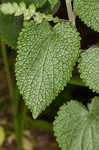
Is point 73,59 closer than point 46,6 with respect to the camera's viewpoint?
Yes

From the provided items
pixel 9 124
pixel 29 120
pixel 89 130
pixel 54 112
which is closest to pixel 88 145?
pixel 89 130

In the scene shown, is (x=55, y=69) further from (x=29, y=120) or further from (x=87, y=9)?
(x=29, y=120)

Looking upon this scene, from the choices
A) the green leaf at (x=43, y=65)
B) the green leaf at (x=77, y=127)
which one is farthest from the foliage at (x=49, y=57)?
the green leaf at (x=77, y=127)

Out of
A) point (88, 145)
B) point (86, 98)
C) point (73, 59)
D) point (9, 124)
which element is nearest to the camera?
point (73, 59)

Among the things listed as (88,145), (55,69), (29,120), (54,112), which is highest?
(55,69)

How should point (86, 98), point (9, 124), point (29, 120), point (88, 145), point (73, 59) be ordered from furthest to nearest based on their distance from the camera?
point (9, 124), point (29, 120), point (86, 98), point (88, 145), point (73, 59)

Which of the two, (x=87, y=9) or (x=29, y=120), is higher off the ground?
(x=87, y=9)

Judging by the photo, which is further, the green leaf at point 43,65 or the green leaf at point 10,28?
the green leaf at point 10,28

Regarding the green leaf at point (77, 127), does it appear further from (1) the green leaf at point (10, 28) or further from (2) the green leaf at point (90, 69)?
(1) the green leaf at point (10, 28)
